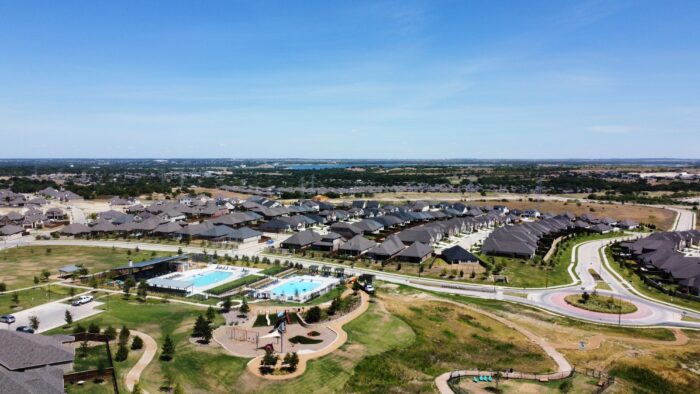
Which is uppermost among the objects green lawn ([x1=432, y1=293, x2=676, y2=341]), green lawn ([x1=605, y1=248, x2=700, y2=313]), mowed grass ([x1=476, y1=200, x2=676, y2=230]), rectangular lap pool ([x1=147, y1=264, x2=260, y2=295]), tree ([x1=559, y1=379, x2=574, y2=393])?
mowed grass ([x1=476, y1=200, x2=676, y2=230])

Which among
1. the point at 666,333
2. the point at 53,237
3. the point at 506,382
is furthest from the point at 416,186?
the point at 506,382

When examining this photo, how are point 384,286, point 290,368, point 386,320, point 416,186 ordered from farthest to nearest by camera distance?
point 416,186 → point 384,286 → point 386,320 → point 290,368

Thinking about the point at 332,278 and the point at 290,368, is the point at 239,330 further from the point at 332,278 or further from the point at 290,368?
the point at 332,278

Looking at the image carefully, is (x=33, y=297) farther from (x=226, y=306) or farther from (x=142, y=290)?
(x=226, y=306)

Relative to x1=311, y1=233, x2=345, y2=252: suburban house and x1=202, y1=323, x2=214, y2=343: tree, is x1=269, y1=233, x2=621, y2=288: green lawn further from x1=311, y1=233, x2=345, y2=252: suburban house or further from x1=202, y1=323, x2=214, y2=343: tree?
x1=202, y1=323, x2=214, y2=343: tree

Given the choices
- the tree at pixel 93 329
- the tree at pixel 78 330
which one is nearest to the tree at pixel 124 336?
the tree at pixel 93 329

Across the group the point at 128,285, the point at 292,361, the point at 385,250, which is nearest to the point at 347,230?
the point at 385,250

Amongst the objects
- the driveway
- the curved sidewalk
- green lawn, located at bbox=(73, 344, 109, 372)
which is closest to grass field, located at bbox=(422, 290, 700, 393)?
the curved sidewalk
